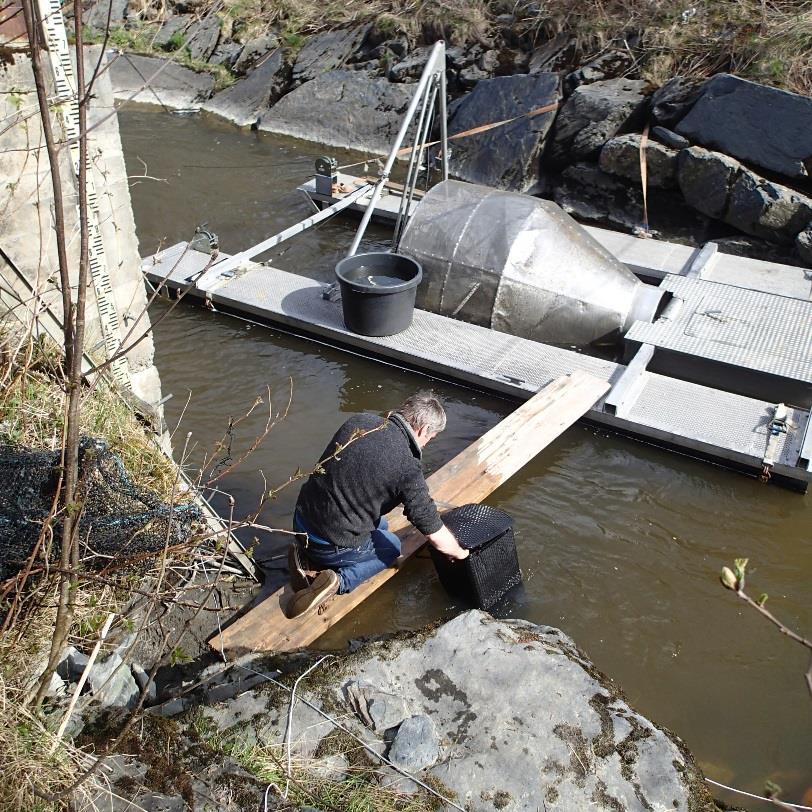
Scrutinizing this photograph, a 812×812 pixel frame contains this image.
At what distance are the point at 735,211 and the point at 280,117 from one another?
846 cm

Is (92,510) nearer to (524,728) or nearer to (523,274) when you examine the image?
(524,728)

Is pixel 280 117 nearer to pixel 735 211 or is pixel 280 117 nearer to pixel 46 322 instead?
pixel 735 211

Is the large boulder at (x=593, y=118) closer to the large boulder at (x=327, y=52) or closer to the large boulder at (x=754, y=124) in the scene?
the large boulder at (x=754, y=124)

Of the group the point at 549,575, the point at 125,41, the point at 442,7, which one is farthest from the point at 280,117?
the point at 549,575

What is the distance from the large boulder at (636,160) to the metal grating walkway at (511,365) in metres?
4.60

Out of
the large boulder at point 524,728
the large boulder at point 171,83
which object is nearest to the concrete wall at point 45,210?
the large boulder at point 524,728

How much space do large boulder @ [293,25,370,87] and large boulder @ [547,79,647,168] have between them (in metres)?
5.62

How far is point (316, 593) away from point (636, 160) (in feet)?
28.7

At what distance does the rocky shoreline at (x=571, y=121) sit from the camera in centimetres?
1036

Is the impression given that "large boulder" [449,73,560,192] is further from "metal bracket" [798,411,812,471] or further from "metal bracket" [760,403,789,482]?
"metal bracket" [798,411,812,471]

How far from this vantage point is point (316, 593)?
4.66m

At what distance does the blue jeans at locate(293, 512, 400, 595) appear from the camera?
4723mm

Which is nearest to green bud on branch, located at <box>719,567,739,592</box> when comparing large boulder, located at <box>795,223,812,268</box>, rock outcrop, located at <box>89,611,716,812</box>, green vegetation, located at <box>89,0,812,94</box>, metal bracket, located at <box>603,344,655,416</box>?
rock outcrop, located at <box>89,611,716,812</box>

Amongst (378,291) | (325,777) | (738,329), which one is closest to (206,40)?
(378,291)
